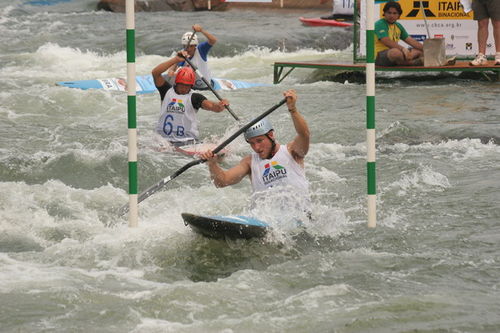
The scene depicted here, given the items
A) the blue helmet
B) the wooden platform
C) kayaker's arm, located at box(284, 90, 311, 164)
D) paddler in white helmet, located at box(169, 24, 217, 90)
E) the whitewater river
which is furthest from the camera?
the wooden platform

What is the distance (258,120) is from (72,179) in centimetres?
328

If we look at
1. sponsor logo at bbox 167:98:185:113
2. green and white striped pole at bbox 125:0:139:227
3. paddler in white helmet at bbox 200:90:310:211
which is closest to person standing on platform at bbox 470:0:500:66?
sponsor logo at bbox 167:98:185:113

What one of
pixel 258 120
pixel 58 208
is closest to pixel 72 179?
pixel 58 208

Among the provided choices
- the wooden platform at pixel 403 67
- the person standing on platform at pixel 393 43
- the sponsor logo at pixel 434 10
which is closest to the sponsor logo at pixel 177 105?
the person standing on platform at pixel 393 43

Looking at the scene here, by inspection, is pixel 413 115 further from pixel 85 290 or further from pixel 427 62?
pixel 85 290

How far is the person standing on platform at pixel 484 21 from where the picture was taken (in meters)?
14.7

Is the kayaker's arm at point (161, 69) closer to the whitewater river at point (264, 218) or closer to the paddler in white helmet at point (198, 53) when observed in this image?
the whitewater river at point (264, 218)

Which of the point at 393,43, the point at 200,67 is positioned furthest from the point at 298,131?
the point at 393,43

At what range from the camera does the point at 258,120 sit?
24.1 feet

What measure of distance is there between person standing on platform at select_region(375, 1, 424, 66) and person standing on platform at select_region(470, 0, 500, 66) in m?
0.93

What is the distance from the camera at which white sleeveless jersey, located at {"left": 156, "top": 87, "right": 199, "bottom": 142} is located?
436 inches

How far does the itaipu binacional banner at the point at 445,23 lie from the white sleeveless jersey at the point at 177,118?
19.0 feet

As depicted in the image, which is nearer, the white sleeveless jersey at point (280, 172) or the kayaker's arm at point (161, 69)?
the white sleeveless jersey at point (280, 172)

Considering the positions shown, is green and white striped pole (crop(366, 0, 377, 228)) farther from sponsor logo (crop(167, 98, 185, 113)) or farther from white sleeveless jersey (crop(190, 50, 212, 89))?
white sleeveless jersey (crop(190, 50, 212, 89))
